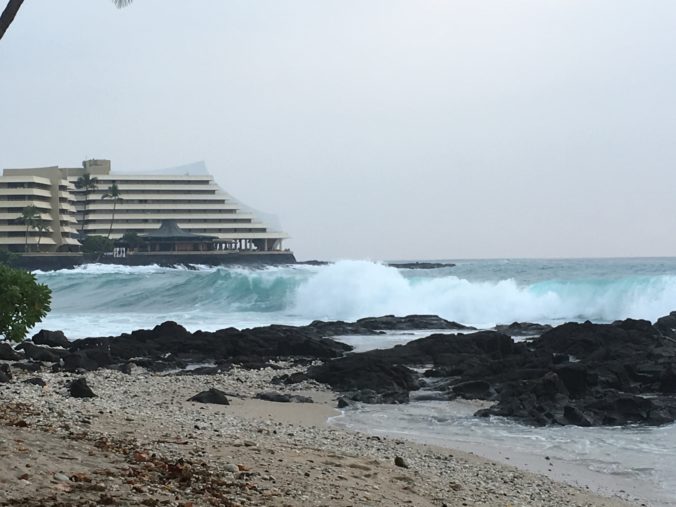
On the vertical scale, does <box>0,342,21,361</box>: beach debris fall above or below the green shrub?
below

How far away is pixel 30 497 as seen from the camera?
6.24 meters

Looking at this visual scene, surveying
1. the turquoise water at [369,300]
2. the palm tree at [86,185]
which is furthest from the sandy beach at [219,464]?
the palm tree at [86,185]

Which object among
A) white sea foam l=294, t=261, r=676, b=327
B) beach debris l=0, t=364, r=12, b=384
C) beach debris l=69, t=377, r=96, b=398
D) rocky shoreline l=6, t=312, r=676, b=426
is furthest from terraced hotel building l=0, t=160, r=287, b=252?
beach debris l=69, t=377, r=96, b=398

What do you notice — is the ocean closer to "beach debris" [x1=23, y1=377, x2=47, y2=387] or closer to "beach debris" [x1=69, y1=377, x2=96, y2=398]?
"beach debris" [x1=23, y1=377, x2=47, y2=387]

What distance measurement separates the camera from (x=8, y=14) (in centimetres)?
1032

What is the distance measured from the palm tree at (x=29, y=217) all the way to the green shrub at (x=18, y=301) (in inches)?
3764

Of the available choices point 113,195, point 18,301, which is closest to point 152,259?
point 113,195

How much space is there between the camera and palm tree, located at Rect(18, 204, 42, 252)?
10312cm

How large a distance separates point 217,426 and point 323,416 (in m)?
2.96

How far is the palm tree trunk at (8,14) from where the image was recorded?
1022 cm

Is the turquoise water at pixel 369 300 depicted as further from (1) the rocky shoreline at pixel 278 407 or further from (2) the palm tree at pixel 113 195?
(2) the palm tree at pixel 113 195

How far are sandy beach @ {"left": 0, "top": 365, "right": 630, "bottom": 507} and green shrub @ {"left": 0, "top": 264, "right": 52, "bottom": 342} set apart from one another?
82 centimetres

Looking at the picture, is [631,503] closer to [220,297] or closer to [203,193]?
[220,297]

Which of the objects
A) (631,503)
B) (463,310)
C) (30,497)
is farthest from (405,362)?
(463,310)
